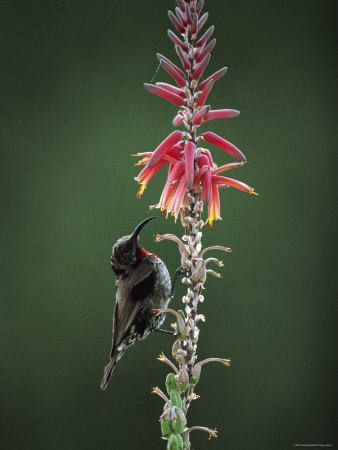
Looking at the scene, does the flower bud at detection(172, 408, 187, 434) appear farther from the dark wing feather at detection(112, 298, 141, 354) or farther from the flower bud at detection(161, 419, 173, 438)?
the dark wing feather at detection(112, 298, 141, 354)

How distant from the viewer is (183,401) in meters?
0.90

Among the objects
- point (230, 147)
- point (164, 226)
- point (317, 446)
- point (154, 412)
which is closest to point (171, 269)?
point (164, 226)

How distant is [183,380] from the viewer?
0.88m

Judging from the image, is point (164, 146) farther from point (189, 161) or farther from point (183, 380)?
point (183, 380)

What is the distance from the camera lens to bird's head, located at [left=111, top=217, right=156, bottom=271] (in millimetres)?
1621

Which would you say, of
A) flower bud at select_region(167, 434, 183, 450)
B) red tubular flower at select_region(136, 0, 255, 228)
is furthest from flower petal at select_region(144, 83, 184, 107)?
flower bud at select_region(167, 434, 183, 450)

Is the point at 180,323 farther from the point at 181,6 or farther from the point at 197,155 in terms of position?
the point at 181,6

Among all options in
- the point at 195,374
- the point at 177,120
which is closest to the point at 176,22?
the point at 177,120

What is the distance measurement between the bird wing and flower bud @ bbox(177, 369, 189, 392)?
0.60 metres

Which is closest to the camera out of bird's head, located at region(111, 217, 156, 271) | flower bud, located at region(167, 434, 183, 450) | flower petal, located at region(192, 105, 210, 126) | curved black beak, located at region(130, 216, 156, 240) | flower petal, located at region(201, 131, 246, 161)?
flower bud, located at region(167, 434, 183, 450)

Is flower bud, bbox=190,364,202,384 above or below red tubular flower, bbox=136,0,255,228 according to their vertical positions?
below

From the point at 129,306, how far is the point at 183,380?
0.67m

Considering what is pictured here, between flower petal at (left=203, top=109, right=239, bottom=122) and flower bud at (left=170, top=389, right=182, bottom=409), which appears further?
flower petal at (left=203, top=109, right=239, bottom=122)

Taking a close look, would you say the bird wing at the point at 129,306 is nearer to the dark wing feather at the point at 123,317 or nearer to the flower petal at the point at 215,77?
the dark wing feather at the point at 123,317
